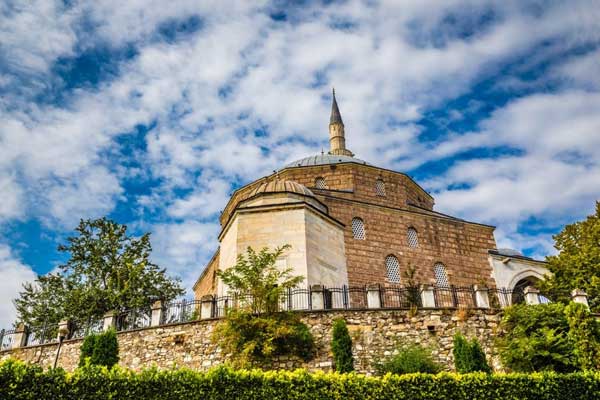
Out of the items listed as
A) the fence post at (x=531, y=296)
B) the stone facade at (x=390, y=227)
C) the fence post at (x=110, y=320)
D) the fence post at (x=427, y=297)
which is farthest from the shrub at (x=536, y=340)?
the fence post at (x=110, y=320)

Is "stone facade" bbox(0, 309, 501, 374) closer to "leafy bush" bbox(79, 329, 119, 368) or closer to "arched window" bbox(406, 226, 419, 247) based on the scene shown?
"leafy bush" bbox(79, 329, 119, 368)

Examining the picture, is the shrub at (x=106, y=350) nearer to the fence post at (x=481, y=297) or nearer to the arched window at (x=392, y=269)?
the fence post at (x=481, y=297)

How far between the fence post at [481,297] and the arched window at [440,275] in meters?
6.90

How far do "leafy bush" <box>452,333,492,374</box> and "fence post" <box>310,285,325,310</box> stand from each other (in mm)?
3433

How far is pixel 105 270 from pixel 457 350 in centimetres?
1298

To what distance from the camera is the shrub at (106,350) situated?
12258mm

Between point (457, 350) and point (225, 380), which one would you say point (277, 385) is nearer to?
point (225, 380)

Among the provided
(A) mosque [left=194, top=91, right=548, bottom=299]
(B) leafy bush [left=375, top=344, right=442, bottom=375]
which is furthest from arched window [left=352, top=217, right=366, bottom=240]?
(B) leafy bush [left=375, top=344, right=442, bottom=375]

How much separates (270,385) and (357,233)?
453 inches

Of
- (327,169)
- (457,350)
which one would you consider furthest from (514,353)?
(327,169)

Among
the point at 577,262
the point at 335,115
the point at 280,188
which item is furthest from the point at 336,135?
the point at 577,262

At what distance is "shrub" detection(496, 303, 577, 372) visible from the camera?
38.0 feet

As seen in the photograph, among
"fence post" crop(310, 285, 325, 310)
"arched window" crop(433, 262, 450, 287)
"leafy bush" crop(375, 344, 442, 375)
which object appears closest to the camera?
"leafy bush" crop(375, 344, 442, 375)

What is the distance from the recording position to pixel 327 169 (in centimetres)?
2312
